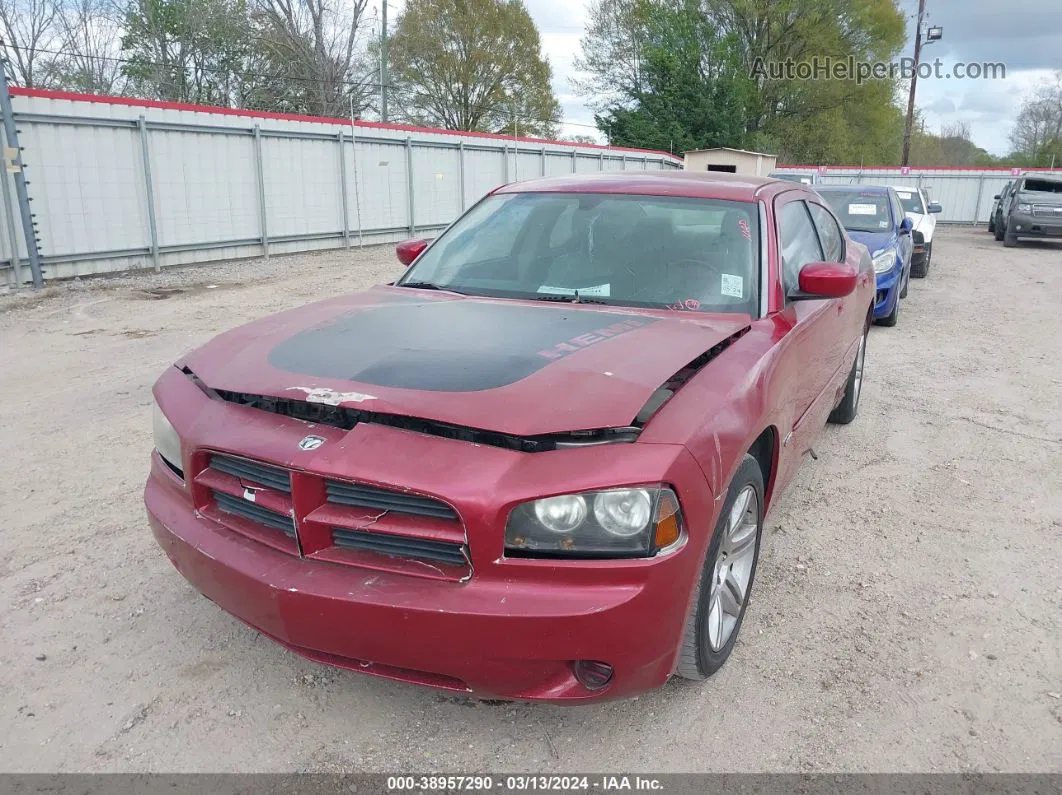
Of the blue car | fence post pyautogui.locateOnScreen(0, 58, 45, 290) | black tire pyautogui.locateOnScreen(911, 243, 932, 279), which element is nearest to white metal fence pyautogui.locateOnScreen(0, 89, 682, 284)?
fence post pyautogui.locateOnScreen(0, 58, 45, 290)

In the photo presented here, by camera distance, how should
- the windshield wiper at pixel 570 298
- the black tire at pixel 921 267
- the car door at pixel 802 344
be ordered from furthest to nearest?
the black tire at pixel 921 267
the windshield wiper at pixel 570 298
the car door at pixel 802 344

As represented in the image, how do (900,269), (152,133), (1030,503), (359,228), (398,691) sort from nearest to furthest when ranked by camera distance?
(398,691), (1030,503), (900,269), (152,133), (359,228)

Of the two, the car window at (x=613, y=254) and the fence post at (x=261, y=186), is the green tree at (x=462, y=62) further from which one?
the car window at (x=613, y=254)

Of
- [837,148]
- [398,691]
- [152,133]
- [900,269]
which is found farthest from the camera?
[837,148]

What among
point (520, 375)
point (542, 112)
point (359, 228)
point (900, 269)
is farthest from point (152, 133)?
point (542, 112)

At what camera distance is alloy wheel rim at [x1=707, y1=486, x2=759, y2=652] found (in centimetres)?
253

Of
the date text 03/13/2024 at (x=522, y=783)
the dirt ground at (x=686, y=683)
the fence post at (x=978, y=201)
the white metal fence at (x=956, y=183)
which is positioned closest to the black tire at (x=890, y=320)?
the dirt ground at (x=686, y=683)

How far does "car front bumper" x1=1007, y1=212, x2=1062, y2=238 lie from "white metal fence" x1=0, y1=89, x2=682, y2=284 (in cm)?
1300

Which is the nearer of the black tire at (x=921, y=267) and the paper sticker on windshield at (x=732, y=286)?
the paper sticker on windshield at (x=732, y=286)

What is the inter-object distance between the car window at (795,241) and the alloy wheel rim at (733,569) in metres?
1.14

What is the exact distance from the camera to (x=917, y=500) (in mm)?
4203

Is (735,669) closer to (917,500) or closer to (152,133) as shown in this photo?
(917,500)

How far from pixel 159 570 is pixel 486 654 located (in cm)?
190

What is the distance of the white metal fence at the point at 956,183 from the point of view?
92.9 feet
